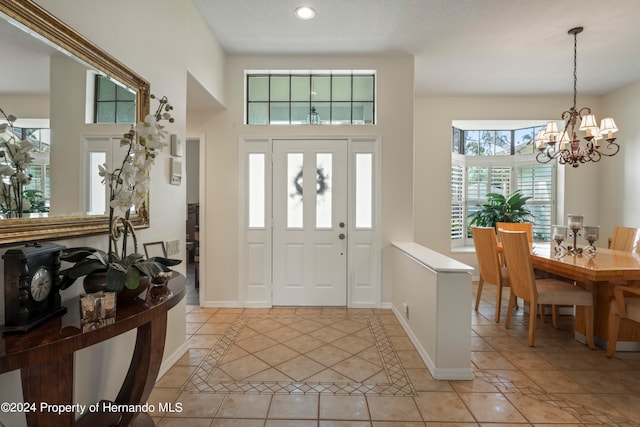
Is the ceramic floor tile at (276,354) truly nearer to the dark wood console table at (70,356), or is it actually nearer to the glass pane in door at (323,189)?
the dark wood console table at (70,356)

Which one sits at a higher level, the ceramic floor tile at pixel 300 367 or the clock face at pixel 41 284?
the clock face at pixel 41 284

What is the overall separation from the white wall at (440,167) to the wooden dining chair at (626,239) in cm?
144

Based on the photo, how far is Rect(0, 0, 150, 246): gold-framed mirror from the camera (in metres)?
1.20

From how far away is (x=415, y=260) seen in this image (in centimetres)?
289

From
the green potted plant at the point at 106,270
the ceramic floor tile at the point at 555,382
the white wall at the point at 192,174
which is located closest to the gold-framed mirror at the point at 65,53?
the green potted plant at the point at 106,270

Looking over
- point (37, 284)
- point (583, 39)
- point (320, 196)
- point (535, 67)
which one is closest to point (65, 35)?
point (37, 284)

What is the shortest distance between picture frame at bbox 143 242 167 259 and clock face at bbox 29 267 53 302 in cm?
95

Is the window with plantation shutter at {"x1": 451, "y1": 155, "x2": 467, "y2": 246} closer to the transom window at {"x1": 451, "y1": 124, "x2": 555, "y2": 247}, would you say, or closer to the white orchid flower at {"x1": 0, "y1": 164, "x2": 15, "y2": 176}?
the transom window at {"x1": 451, "y1": 124, "x2": 555, "y2": 247}

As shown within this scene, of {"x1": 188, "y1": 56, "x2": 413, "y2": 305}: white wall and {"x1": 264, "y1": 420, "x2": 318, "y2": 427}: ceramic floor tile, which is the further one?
{"x1": 188, "y1": 56, "x2": 413, "y2": 305}: white wall

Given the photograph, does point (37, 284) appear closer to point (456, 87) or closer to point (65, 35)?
point (65, 35)

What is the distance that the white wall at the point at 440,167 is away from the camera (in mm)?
5039

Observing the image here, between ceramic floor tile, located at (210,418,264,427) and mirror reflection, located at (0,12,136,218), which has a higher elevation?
mirror reflection, located at (0,12,136,218)

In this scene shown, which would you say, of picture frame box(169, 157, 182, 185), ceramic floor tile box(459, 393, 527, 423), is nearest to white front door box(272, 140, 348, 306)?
picture frame box(169, 157, 182, 185)

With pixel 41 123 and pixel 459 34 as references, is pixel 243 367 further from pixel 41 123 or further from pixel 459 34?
pixel 459 34
